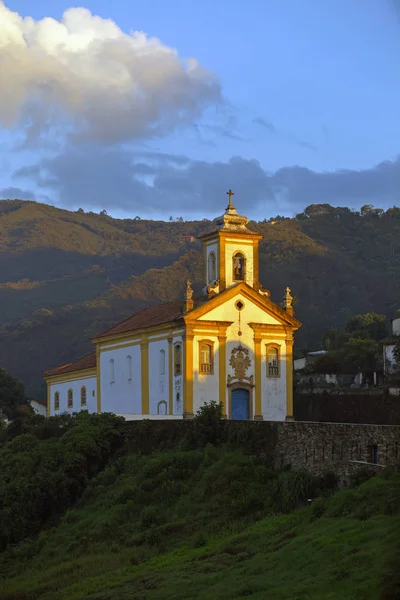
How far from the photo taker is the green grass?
23875 mm

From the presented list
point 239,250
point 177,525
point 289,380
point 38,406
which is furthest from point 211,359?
point 38,406

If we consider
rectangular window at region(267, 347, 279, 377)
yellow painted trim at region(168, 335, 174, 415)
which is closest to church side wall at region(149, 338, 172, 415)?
yellow painted trim at region(168, 335, 174, 415)

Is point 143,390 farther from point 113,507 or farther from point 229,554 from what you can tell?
point 229,554

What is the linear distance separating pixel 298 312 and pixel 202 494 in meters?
98.8

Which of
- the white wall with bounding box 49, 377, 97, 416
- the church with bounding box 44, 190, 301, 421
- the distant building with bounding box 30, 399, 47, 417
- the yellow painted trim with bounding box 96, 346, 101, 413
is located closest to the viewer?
the church with bounding box 44, 190, 301, 421

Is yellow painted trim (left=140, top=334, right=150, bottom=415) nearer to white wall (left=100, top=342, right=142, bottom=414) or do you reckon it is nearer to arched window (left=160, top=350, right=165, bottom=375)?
white wall (left=100, top=342, right=142, bottom=414)

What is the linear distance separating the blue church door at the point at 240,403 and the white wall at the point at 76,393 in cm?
954

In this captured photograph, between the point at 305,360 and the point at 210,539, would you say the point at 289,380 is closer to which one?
the point at 210,539

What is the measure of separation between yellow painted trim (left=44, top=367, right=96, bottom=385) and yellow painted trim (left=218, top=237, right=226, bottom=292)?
32.9ft

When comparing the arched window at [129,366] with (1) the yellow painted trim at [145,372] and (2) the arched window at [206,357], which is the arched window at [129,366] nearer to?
(1) the yellow painted trim at [145,372]

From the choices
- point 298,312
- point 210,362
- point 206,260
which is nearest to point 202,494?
point 210,362

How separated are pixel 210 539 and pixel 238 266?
23.3m

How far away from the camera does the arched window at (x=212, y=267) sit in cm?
5331

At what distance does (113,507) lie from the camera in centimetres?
3797
